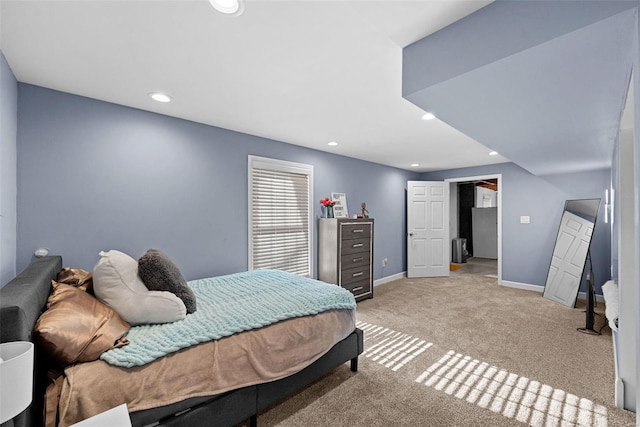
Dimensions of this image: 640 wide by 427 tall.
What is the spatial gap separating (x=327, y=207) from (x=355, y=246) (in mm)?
760

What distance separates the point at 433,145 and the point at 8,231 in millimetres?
4509

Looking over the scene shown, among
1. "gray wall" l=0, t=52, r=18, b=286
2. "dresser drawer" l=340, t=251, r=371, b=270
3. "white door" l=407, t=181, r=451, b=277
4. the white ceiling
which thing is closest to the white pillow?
"gray wall" l=0, t=52, r=18, b=286

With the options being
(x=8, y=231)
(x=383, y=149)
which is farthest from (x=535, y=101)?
(x=8, y=231)

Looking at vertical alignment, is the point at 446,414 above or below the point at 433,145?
below

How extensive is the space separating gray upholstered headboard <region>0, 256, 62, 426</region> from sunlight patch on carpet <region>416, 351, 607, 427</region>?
7.64 feet

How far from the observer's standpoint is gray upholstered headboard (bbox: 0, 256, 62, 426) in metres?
0.99

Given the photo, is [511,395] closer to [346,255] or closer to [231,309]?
[231,309]

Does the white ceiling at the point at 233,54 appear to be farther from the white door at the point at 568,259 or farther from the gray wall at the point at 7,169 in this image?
the white door at the point at 568,259

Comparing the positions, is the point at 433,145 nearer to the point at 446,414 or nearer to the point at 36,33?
the point at 446,414

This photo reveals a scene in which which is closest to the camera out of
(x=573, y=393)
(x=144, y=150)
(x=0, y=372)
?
(x=0, y=372)

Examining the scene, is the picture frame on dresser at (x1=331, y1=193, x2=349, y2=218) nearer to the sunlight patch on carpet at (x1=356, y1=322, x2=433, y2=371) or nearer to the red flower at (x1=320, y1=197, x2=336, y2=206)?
the red flower at (x1=320, y1=197, x2=336, y2=206)

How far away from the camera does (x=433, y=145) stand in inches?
161

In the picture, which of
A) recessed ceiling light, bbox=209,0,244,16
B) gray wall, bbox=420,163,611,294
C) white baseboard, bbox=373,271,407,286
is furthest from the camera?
white baseboard, bbox=373,271,407,286

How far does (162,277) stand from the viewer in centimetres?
191
